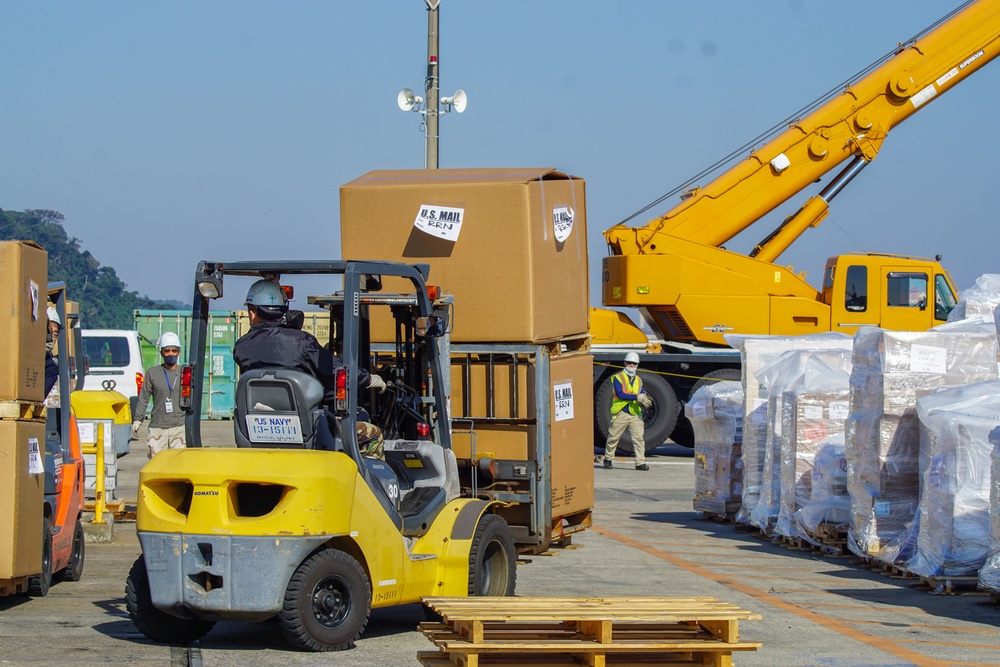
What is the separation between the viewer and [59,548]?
→ 8.94m

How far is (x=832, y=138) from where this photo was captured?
71.7ft

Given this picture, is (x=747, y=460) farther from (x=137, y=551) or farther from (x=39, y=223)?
(x=39, y=223)

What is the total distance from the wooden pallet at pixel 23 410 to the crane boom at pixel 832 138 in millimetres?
14630

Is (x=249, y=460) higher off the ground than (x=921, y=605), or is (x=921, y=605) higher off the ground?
(x=249, y=460)

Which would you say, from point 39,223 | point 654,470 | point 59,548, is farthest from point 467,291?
point 39,223

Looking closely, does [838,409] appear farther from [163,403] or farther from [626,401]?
[626,401]

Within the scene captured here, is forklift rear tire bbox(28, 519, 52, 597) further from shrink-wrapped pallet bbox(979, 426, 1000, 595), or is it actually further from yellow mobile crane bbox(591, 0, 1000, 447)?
yellow mobile crane bbox(591, 0, 1000, 447)

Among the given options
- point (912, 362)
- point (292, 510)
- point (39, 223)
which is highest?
point (39, 223)

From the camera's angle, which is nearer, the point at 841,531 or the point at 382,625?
the point at 382,625

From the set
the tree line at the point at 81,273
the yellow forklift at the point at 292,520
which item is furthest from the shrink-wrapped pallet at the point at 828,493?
the tree line at the point at 81,273

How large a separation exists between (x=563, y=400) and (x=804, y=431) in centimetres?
254

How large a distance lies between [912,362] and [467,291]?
3444 mm

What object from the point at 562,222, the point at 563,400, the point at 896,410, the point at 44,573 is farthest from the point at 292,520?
the point at 896,410

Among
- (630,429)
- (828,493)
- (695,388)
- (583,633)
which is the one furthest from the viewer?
(695,388)
